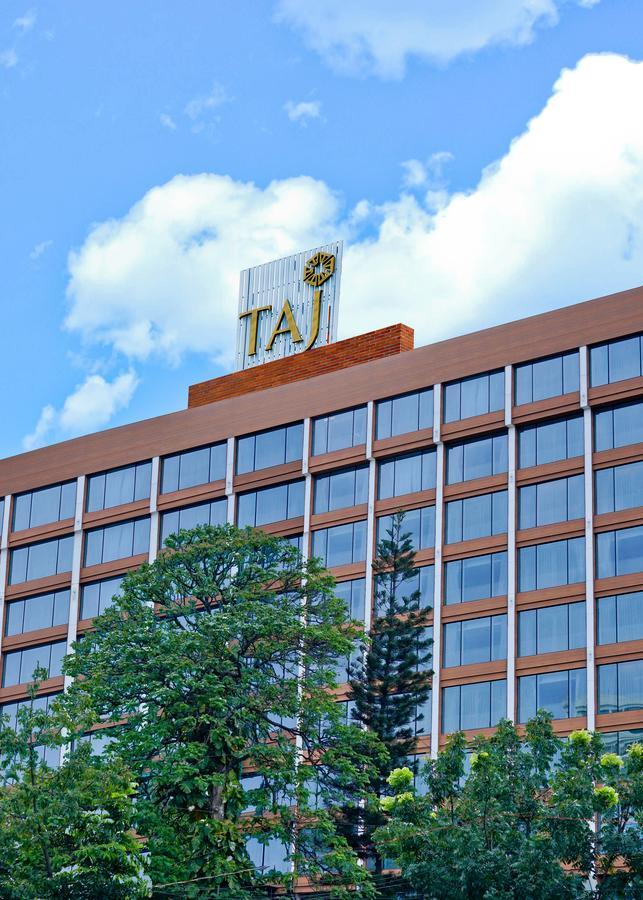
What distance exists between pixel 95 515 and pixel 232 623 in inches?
1168

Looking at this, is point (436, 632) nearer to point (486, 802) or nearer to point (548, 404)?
point (548, 404)

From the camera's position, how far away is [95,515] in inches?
2702

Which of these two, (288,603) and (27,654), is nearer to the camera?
(288,603)

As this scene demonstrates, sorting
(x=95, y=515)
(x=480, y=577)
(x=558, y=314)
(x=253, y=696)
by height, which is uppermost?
(x=558, y=314)

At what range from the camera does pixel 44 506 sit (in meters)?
70.9

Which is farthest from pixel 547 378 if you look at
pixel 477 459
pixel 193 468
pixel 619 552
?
pixel 193 468

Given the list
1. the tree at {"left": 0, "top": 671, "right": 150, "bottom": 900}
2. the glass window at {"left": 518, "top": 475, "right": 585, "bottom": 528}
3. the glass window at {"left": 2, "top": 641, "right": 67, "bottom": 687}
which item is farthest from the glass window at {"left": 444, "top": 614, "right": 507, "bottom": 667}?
the tree at {"left": 0, "top": 671, "right": 150, "bottom": 900}

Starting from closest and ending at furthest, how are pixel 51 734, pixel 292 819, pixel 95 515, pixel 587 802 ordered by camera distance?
pixel 587 802 < pixel 51 734 < pixel 292 819 < pixel 95 515

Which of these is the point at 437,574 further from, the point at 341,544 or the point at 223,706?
the point at 223,706

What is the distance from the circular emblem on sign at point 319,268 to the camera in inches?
2603

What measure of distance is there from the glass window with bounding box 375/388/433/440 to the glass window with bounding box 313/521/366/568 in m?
3.57

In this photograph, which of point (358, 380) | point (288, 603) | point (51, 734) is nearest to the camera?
point (51, 734)

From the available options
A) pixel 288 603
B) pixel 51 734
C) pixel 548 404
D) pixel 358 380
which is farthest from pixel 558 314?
pixel 51 734

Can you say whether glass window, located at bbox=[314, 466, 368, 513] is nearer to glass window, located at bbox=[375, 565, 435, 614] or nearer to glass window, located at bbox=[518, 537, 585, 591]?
glass window, located at bbox=[375, 565, 435, 614]
